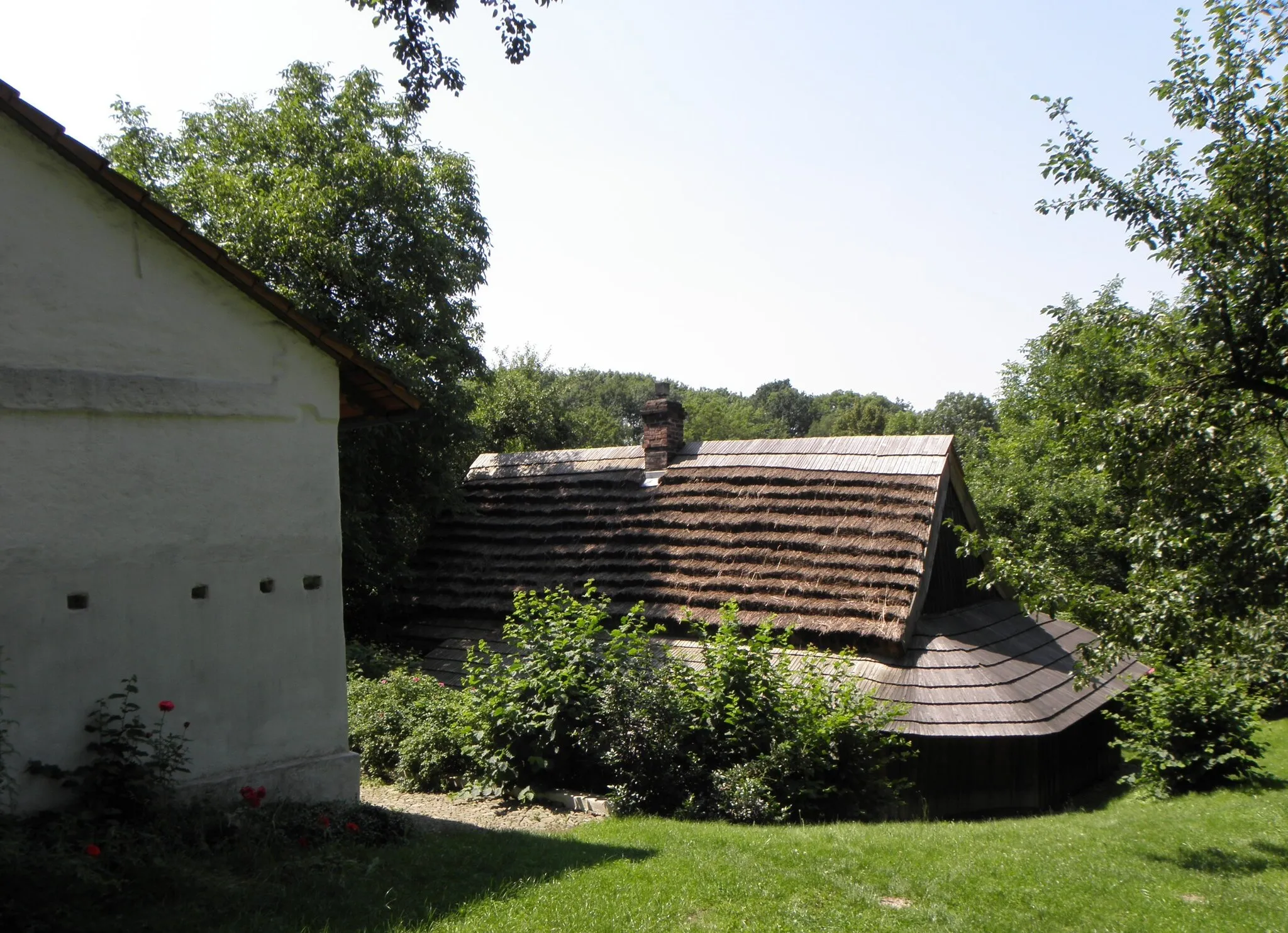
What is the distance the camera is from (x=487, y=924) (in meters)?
5.87

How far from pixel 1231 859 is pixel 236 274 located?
9.89 meters

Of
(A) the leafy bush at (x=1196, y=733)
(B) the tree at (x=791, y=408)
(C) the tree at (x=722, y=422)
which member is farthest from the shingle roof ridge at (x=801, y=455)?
(B) the tree at (x=791, y=408)

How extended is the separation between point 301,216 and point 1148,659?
14710 millimetres

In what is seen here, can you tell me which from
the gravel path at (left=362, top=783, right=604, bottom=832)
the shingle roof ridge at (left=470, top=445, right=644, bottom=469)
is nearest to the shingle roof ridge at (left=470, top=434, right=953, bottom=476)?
the shingle roof ridge at (left=470, top=445, right=644, bottom=469)

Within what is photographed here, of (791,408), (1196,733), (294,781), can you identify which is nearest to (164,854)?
(294,781)

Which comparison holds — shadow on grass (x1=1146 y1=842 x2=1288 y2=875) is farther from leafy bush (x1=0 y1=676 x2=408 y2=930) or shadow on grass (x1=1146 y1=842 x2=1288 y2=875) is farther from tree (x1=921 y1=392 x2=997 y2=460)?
tree (x1=921 y1=392 x2=997 y2=460)

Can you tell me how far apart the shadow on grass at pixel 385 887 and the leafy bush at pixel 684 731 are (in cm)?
195

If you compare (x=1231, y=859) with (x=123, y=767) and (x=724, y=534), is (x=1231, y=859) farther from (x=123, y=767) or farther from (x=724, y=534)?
(x=123, y=767)

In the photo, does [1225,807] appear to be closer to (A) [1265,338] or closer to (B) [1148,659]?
(B) [1148,659]

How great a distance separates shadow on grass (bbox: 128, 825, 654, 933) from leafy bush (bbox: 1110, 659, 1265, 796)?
8294 millimetres

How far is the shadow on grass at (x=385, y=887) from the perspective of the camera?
5.63m

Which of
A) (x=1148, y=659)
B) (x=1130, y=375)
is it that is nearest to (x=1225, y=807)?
(x=1148, y=659)

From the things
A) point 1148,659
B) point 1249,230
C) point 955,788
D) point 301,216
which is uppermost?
point 301,216

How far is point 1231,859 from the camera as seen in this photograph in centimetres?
841
